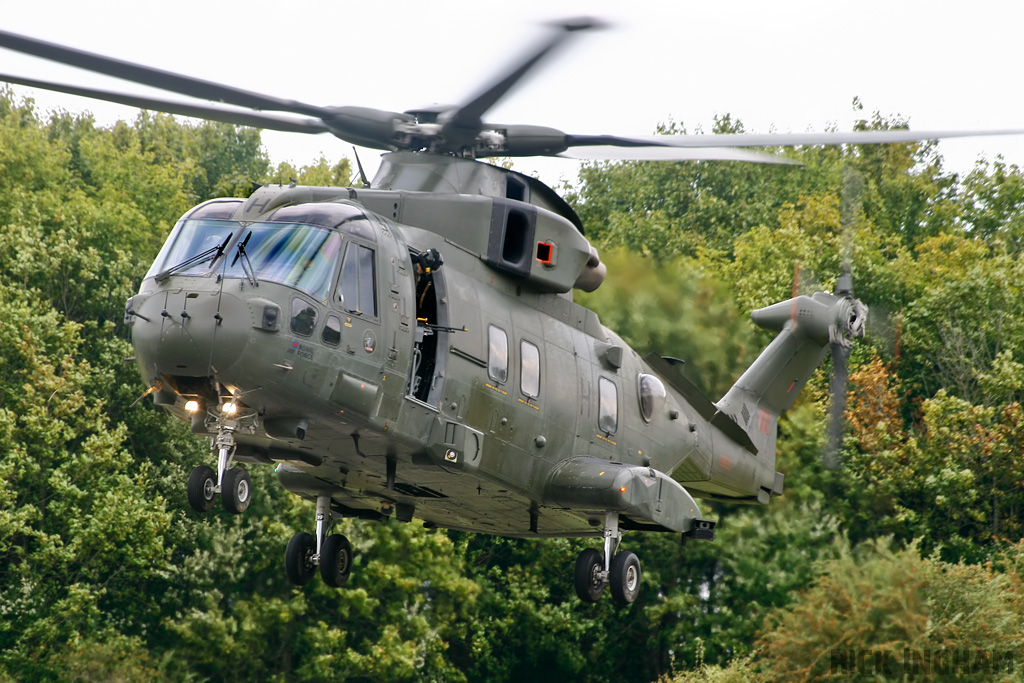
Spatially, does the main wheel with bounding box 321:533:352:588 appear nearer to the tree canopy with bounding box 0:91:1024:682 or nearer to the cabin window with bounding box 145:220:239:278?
the cabin window with bounding box 145:220:239:278

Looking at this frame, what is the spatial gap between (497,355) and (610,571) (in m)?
3.45

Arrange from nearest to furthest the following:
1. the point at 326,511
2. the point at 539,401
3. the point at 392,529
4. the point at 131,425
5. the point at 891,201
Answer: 1. the point at 539,401
2. the point at 326,511
3. the point at 392,529
4. the point at 131,425
5. the point at 891,201

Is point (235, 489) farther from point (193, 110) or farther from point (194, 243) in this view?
point (193, 110)

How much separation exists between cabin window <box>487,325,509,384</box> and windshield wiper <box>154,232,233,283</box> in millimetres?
3325

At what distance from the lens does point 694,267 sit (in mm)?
34125

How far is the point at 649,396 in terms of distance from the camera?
63.9ft

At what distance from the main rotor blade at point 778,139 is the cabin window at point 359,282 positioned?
3.30m

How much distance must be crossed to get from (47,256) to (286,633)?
11.0 m

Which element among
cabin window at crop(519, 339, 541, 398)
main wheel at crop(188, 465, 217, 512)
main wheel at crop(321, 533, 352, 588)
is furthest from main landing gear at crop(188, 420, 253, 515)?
cabin window at crop(519, 339, 541, 398)

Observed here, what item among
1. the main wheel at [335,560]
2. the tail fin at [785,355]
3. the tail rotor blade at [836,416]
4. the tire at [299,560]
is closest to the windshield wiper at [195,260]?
the tire at [299,560]

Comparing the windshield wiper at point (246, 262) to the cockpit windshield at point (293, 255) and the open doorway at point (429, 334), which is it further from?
the open doorway at point (429, 334)

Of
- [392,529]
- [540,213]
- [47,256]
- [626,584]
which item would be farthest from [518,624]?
[540,213]

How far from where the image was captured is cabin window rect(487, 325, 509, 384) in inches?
656

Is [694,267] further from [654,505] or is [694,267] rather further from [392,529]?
[654,505]
